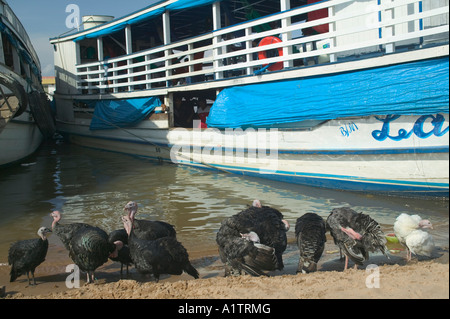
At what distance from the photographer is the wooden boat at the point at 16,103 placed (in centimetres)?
1288

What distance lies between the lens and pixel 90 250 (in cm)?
500

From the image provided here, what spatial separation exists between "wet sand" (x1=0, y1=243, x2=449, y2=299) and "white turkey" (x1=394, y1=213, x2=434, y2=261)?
5.2 inches

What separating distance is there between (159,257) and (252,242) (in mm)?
1034

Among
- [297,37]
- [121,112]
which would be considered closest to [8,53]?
[121,112]

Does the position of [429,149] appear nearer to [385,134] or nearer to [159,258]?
[385,134]

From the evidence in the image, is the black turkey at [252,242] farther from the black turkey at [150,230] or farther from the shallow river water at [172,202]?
the black turkey at [150,230]

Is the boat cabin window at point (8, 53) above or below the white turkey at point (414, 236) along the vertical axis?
above

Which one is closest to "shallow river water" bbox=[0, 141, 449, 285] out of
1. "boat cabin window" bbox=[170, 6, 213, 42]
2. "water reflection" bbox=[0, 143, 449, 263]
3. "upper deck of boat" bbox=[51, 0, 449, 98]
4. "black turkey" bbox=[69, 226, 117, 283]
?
"water reflection" bbox=[0, 143, 449, 263]

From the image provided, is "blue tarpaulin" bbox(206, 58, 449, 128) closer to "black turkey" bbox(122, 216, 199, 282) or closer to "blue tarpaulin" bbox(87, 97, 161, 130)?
"blue tarpaulin" bbox(87, 97, 161, 130)

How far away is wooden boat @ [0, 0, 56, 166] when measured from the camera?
42.2 feet

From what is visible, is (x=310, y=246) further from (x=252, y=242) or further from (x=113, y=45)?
(x=113, y=45)

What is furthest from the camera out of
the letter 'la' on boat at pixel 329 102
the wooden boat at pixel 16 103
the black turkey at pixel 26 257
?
the wooden boat at pixel 16 103

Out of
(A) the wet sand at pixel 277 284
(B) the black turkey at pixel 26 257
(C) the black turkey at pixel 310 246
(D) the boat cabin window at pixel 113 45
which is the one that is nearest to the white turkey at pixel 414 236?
(A) the wet sand at pixel 277 284

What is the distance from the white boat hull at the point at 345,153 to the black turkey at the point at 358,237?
3.28 m
